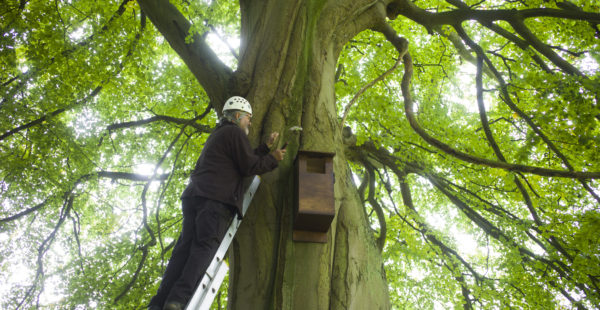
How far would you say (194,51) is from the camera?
3.30 metres

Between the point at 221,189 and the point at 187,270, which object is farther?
the point at 221,189

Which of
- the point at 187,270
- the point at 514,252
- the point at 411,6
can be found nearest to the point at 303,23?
the point at 411,6

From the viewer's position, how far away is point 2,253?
6.27 m

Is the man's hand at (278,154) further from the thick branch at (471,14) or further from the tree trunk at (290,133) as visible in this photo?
the thick branch at (471,14)

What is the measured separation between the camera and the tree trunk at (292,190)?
2209 mm

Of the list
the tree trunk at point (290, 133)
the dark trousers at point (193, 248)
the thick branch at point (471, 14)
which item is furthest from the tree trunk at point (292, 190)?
the thick branch at point (471, 14)

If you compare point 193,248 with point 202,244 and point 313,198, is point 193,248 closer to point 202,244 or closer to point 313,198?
point 202,244

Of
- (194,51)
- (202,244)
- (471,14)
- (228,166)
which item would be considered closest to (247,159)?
(228,166)

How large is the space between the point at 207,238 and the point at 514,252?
4163 mm

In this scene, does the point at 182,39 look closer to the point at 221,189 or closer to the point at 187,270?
the point at 221,189

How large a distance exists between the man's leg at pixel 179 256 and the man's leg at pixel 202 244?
0.31 ft

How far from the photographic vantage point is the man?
2092 millimetres

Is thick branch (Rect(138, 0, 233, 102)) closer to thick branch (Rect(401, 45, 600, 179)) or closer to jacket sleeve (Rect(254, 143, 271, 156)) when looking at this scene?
jacket sleeve (Rect(254, 143, 271, 156))

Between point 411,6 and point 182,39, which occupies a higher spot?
point 411,6
